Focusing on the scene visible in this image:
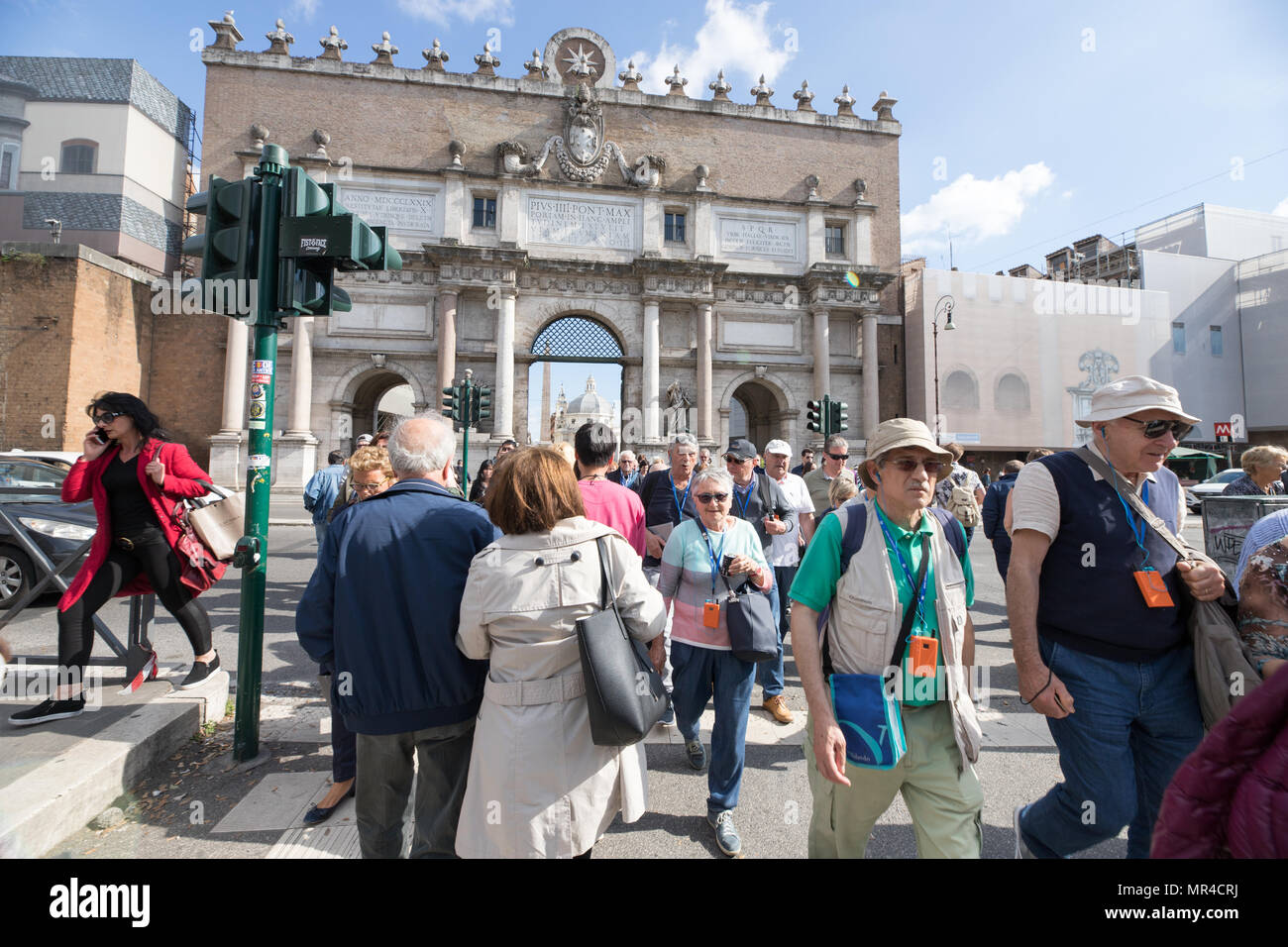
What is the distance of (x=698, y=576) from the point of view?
3.14 m

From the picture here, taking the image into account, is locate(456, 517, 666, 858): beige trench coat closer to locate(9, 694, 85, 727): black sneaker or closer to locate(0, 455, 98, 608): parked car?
locate(9, 694, 85, 727): black sneaker

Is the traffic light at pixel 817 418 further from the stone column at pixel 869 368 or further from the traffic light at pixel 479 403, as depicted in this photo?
the stone column at pixel 869 368

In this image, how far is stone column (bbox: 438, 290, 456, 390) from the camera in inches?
832

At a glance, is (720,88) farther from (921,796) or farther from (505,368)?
(921,796)

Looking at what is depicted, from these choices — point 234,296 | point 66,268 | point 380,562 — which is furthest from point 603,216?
point 380,562

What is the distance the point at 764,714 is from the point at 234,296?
4.37 metres

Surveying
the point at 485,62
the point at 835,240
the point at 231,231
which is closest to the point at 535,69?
the point at 485,62

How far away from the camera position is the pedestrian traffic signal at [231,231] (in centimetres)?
344

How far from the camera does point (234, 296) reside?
11.3ft

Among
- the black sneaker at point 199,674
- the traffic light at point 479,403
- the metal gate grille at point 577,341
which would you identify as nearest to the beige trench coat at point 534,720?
the black sneaker at point 199,674

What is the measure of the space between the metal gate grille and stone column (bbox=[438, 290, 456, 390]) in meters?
3.09

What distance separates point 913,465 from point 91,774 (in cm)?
386

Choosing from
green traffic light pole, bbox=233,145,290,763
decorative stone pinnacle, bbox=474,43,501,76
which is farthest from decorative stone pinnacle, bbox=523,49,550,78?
green traffic light pole, bbox=233,145,290,763
